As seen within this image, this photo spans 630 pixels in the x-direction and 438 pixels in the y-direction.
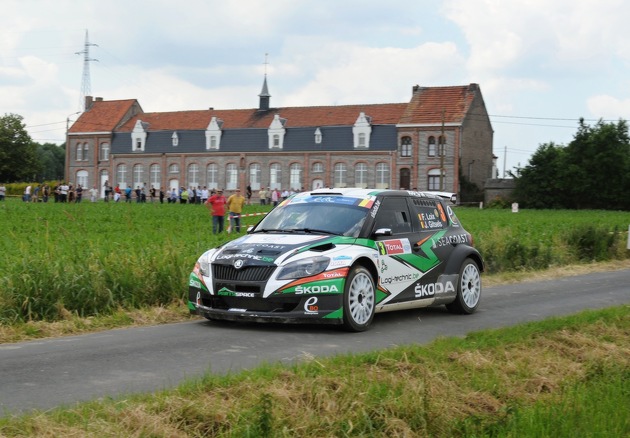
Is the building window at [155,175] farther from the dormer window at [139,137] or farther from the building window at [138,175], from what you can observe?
the dormer window at [139,137]

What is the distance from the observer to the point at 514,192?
8494 centimetres

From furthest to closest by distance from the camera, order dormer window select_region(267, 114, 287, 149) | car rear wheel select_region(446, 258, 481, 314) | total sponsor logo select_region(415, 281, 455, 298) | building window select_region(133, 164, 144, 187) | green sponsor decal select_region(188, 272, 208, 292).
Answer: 1. building window select_region(133, 164, 144, 187)
2. dormer window select_region(267, 114, 287, 149)
3. car rear wheel select_region(446, 258, 481, 314)
4. total sponsor logo select_region(415, 281, 455, 298)
5. green sponsor decal select_region(188, 272, 208, 292)

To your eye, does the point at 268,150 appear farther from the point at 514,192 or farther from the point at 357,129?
the point at 514,192

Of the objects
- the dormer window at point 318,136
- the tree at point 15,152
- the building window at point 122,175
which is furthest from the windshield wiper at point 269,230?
the tree at point 15,152

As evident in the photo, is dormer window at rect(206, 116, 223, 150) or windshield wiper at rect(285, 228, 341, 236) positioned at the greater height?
dormer window at rect(206, 116, 223, 150)

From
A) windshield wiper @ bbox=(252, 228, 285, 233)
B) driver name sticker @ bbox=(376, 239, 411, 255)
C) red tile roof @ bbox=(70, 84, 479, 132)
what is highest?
red tile roof @ bbox=(70, 84, 479, 132)

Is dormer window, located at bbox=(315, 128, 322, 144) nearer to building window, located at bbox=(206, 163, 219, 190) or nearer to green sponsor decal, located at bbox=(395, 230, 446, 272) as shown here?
building window, located at bbox=(206, 163, 219, 190)

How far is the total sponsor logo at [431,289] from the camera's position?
39.2 feet

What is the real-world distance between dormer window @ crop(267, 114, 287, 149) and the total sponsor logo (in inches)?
3237

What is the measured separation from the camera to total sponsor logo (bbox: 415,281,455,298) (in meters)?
11.9

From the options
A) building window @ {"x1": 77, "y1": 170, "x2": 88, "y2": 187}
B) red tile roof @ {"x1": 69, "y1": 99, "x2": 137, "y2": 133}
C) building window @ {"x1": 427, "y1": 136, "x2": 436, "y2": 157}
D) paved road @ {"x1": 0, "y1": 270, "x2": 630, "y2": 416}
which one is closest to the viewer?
paved road @ {"x1": 0, "y1": 270, "x2": 630, "y2": 416}

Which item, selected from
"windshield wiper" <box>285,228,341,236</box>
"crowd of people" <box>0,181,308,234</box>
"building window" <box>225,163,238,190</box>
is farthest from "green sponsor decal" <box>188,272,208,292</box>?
"building window" <box>225,163,238,190</box>

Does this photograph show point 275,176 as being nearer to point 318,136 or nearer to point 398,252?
point 318,136

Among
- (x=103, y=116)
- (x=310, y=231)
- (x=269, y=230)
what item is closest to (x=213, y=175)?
(x=103, y=116)
